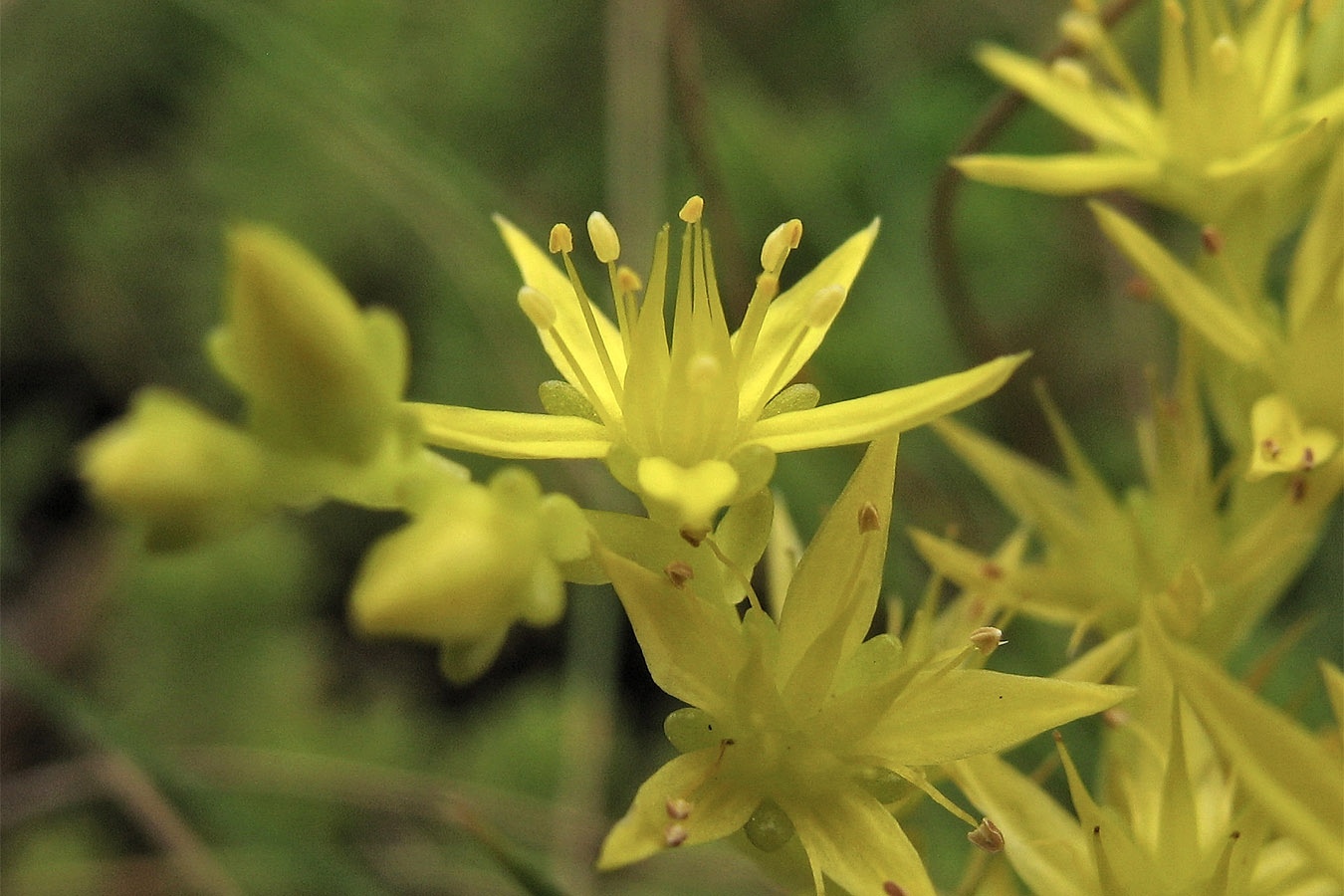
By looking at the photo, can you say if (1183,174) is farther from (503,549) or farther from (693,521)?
(503,549)

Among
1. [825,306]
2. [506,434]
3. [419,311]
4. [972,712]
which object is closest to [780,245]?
[825,306]

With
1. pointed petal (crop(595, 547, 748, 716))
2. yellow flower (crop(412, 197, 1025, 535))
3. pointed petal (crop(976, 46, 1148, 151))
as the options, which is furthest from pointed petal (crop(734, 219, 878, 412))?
pointed petal (crop(976, 46, 1148, 151))

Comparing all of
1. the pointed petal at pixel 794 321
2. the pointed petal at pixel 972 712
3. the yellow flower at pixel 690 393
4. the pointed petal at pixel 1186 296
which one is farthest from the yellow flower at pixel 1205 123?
the pointed petal at pixel 972 712

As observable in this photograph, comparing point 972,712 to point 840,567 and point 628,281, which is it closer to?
point 840,567

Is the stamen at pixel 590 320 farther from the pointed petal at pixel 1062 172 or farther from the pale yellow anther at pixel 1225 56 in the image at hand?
the pale yellow anther at pixel 1225 56

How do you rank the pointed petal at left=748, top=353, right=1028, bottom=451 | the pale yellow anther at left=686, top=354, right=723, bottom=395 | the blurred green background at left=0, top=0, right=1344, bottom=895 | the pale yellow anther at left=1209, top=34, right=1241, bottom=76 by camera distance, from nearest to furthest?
the pointed petal at left=748, top=353, right=1028, bottom=451 → the pale yellow anther at left=686, top=354, right=723, bottom=395 → the pale yellow anther at left=1209, top=34, right=1241, bottom=76 → the blurred green background at left=0, top=0, right=1344, bottom=895

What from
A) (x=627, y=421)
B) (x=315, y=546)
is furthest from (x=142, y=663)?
(x=627, y=421)

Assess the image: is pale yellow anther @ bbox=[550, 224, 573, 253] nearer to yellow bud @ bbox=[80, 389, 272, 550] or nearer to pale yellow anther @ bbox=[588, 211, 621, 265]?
pale yellow anther @ bbox=[588, 211, 621, 265]

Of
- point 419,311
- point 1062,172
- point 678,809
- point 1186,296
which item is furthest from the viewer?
point 419,311
